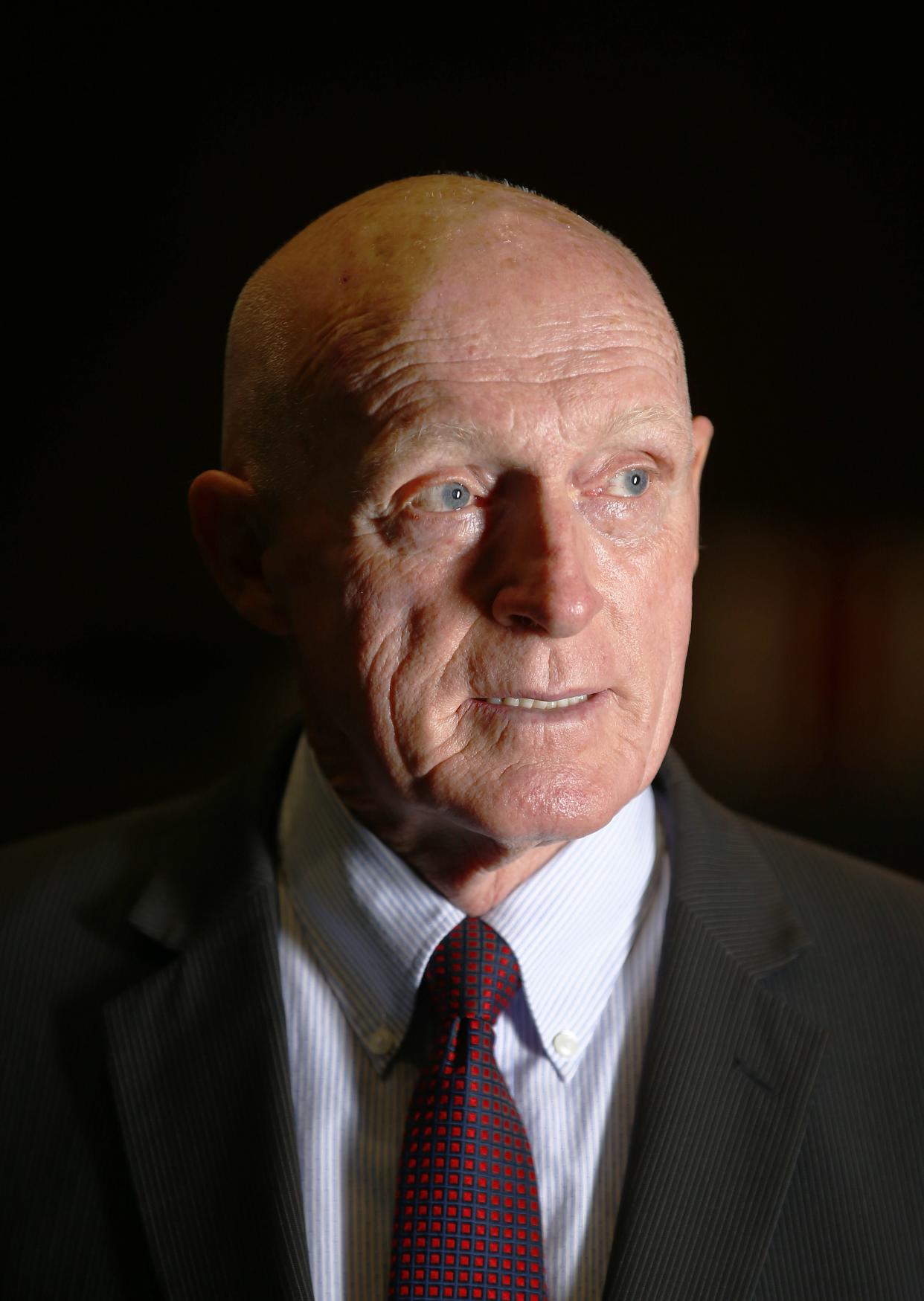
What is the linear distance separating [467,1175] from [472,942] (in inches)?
9.7

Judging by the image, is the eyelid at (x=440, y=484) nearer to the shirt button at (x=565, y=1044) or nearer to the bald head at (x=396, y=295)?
the bald head at (x=396, y=295)

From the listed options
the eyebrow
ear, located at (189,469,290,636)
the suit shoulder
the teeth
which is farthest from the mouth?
the suit shoulder

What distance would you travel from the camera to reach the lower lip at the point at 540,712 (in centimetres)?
143

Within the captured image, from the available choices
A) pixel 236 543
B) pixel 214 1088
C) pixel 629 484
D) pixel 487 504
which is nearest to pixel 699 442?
pixel 629 484

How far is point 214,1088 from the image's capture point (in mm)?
1528

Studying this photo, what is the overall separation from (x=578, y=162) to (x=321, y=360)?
1.21m

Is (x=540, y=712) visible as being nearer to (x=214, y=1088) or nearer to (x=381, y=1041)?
(x=381, y=1041)

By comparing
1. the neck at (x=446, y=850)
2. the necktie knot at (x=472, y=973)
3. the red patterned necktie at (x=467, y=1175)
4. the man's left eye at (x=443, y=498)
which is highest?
the man's left eye at (x=443, y=498)

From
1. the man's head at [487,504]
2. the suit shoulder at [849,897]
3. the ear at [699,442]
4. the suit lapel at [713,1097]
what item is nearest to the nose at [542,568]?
the man's head at [487,504]

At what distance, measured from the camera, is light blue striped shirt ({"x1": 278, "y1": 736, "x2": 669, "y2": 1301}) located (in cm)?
145

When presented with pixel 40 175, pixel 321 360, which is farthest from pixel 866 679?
pixel 40 175

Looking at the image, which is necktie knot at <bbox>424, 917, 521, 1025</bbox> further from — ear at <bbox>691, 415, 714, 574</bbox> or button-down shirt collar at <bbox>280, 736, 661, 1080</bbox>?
ear at <bbox>691, 415, 714, 574</bbox>

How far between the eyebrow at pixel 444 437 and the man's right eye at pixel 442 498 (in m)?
0.04

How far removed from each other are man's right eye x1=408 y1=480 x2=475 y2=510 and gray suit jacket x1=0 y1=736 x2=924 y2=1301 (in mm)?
526
